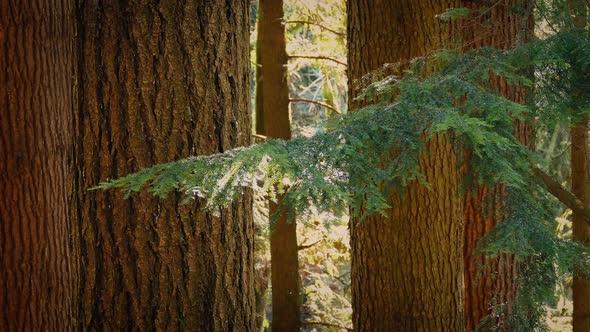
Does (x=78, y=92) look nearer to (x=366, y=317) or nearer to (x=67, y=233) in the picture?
(x=67, y=233)

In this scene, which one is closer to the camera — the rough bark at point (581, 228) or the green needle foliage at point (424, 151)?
the green needle foliage at point (424, 151)

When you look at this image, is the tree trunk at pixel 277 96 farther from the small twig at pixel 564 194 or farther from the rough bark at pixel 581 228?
the small twig at pixel 564 194

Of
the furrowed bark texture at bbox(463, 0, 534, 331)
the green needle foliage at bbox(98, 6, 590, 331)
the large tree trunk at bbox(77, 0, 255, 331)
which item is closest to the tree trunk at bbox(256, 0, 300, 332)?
the furrowed bark texture at bbox(463, 0, 534, 331)

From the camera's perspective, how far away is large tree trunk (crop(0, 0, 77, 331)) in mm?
4371

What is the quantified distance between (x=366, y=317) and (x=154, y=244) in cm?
281

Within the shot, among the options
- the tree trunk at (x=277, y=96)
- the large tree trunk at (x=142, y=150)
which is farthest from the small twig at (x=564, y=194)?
the tree trunk at (x=277, y=96)

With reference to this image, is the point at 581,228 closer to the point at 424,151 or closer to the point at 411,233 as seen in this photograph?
the point at 411,233

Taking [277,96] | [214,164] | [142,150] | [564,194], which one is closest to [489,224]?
[564,194]

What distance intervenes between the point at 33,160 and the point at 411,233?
3021 millimetres

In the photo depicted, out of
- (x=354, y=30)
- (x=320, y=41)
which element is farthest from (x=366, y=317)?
(x=320, y=41)

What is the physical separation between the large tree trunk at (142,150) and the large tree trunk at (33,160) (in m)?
1.02

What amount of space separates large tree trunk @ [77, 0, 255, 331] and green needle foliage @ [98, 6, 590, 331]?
0.19 metres

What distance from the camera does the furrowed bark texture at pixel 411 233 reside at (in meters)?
5.47

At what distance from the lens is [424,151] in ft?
10.8
